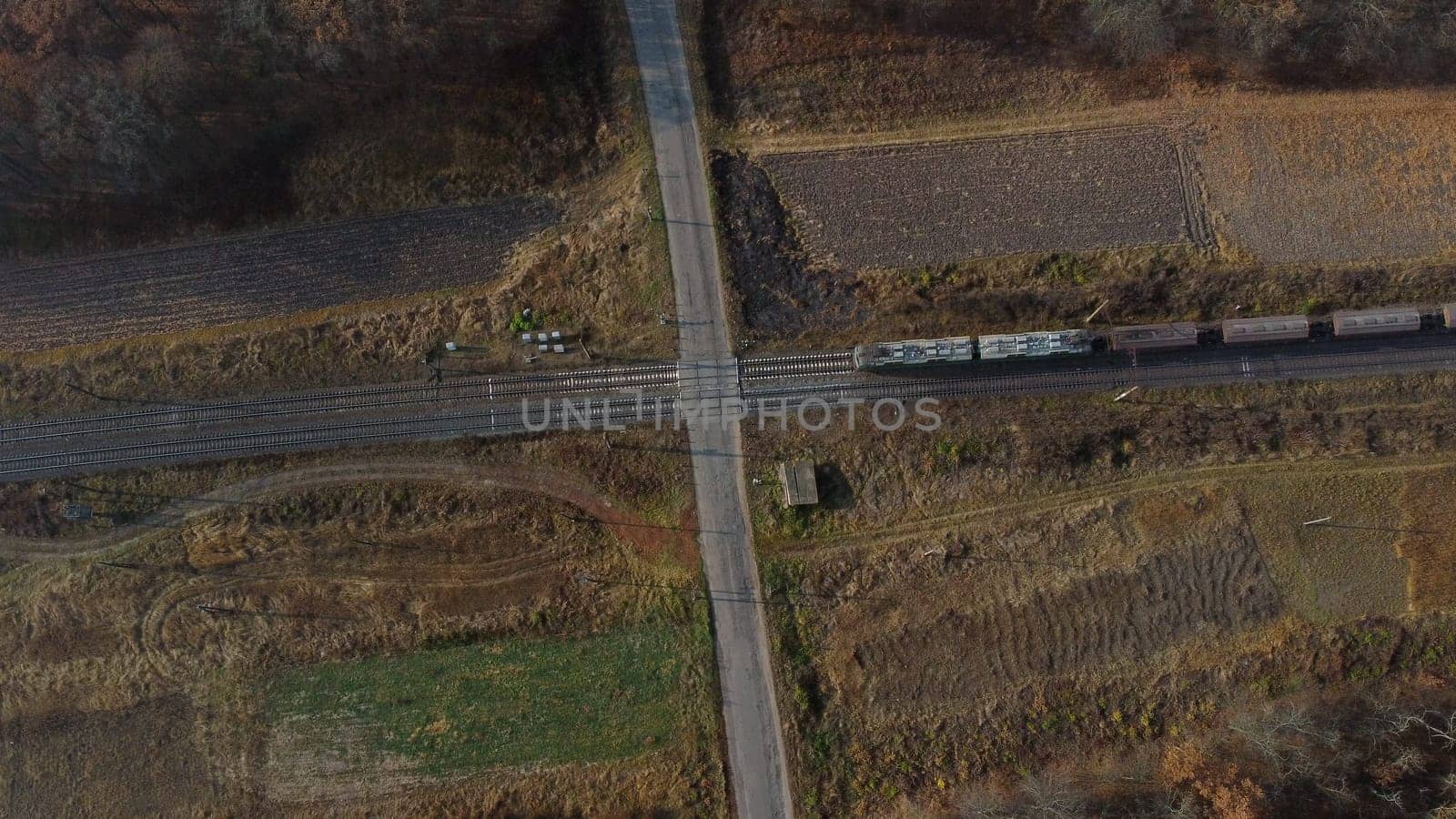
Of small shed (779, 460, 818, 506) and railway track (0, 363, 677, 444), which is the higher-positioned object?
railway track (0, 363, 677, 444)

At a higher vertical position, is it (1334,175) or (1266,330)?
(1334,175)

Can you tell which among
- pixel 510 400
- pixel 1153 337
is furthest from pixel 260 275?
pixel 1153 337

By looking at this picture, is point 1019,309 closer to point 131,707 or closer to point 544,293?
point 544,293

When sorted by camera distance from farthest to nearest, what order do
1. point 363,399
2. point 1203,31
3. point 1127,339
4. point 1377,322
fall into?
point 1203,31, point 363,399, point 1377,322, point 1127,339

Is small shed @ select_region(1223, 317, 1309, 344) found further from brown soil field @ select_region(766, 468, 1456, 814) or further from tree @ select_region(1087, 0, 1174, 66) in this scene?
tree @ select_region(1087, 0, 1174, 66)

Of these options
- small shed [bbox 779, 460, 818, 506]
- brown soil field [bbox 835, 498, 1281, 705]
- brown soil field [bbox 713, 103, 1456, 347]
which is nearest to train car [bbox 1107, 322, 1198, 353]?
brown soil field [bbox 713, 103, 1456, 347]

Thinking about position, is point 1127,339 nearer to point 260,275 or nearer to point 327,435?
point 327,435

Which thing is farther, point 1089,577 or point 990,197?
point 990,197
